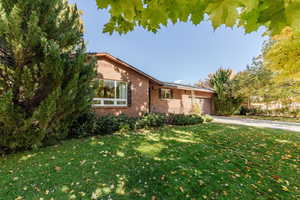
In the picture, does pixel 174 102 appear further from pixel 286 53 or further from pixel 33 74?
pixel 33 74

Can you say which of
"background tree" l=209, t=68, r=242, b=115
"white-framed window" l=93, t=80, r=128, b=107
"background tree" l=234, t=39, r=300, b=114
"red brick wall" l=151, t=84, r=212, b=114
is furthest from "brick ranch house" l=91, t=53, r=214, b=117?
"background tree" l=234, t=39, r=300, b=114

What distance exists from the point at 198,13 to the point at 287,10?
0.82m

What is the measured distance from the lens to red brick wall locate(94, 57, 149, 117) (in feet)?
30.9

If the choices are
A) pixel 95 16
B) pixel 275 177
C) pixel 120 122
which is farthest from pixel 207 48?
pixel 275 177

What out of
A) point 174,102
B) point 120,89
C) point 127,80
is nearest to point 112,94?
point 120,89

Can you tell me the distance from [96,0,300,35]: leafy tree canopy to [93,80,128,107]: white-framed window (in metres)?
7.63

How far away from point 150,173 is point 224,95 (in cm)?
1920

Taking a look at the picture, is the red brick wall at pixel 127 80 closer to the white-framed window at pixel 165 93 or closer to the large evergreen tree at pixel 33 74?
the white-framed window at pixel 165 93

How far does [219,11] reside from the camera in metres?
1.15

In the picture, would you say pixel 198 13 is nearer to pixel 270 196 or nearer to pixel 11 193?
pixel 270 196

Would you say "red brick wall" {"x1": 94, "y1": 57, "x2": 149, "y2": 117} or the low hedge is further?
"red brick wall" {"x1": 94, "y1": 57, "x2": 149, "y2": 117}

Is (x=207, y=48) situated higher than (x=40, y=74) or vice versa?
(x=207, y=48)

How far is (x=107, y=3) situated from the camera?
1.56 m

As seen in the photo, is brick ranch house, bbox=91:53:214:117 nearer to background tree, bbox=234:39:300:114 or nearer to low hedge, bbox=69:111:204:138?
low hedge, bbox=69:111:204:138
